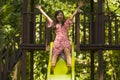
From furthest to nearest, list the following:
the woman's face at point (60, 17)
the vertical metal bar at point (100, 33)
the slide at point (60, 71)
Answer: the vertical metal bar at point (100, 33), the slide at point (60, 71), the woman's face at point (60, 17)

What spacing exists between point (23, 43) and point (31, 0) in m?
3.41

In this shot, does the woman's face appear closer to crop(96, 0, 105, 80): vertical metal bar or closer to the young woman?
the young woman

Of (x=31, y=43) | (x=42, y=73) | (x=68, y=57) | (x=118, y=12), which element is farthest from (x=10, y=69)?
(x=42, y=73)

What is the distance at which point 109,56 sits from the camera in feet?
91.0

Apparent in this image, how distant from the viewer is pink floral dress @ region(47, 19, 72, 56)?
1446 centimetres

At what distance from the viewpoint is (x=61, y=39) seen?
1448cm

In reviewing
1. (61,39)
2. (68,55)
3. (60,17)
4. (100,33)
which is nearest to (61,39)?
(61,39)

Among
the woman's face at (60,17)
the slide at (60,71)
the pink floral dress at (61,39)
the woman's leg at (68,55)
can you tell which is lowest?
the slide at (60,71)

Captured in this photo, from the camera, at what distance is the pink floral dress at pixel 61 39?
14.5 metres

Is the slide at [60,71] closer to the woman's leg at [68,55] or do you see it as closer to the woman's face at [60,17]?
the woman's leg at [68,55]

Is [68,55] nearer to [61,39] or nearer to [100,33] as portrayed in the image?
[61,39]

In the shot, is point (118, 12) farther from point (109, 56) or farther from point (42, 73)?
point (42, 73)

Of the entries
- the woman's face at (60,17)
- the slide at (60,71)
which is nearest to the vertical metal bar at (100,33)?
the slide at (60,71)

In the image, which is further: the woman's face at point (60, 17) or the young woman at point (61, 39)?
the young woman at point (61, 39)
